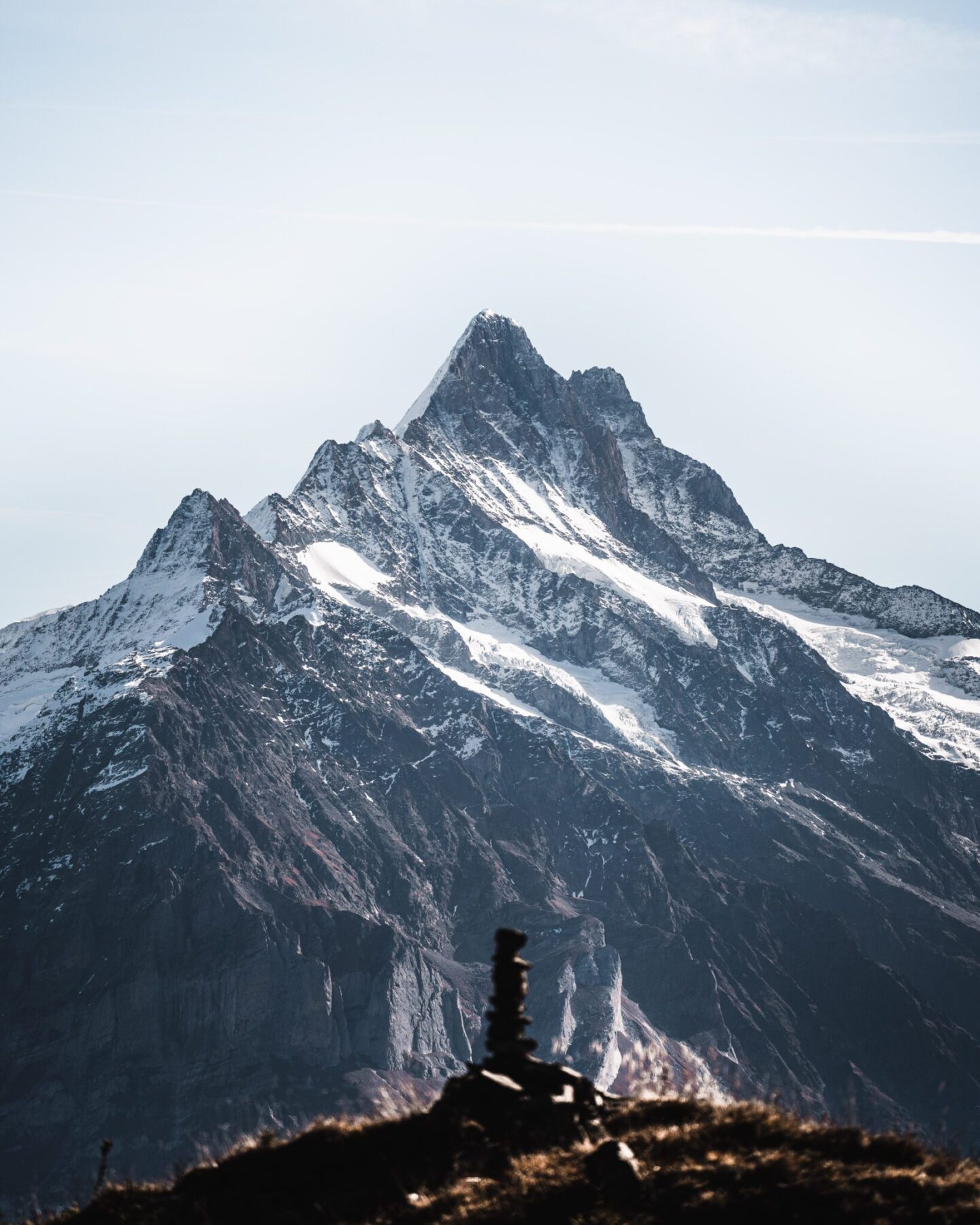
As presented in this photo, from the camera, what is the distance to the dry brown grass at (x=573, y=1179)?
121 feet

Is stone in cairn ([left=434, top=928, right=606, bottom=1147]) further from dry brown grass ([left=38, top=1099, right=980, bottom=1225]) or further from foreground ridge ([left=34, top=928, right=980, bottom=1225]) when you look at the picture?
dry brown grass ([left=38, top=1099, right=980, bottom=1225])

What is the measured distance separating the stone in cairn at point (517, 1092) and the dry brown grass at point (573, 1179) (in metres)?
0.68

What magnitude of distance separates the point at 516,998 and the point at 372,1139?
19.5 feet

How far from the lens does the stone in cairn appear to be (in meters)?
42.2

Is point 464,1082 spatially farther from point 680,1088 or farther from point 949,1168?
point 949,1168

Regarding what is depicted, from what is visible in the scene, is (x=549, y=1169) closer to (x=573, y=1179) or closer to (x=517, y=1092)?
(x=573, y=1179)

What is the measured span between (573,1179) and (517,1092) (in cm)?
454

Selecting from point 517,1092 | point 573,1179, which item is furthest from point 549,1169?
point 517,1092

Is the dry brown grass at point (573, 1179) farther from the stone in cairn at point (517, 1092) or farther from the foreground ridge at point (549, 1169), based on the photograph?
the stone in cairn at point (517, 1092)

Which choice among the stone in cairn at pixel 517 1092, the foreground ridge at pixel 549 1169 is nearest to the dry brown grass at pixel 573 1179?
the foreground ridge at pixel 549 1169

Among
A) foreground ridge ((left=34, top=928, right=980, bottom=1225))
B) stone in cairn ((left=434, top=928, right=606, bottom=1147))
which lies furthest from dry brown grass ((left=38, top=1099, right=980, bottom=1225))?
stone in cairn ((left=434, top=928, right=606, bottom=1147))

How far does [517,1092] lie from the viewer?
43156 mm

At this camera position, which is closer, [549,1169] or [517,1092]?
[549,1169]

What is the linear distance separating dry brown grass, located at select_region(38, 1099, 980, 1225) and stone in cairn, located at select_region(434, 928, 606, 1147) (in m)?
0.68
